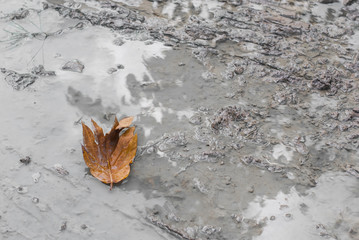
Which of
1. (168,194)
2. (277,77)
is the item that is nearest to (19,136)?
(168,194)

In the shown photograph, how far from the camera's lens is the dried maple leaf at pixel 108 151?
214 cm

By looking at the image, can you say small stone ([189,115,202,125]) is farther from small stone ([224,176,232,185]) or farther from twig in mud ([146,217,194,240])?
twig in mud ([146,217,194,240])

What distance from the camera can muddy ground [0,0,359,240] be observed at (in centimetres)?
201

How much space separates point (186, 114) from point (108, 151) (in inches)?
22.1

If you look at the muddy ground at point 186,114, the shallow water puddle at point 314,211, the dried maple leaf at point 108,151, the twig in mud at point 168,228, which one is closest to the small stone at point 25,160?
the muddy ground at point 186,114

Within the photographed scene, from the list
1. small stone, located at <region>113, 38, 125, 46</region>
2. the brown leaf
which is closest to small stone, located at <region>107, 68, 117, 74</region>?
small stone, located at <region>113, 38, 125, 46</region>

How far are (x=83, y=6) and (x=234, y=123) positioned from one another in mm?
1703

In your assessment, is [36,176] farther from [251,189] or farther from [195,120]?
[251,189]

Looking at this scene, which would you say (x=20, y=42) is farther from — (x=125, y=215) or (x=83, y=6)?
(x=125, y=215)

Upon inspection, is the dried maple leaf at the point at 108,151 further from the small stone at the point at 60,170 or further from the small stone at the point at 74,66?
the small stone at the point at 74,66

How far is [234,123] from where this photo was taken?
8.02 ft

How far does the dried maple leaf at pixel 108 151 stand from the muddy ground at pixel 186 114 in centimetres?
6

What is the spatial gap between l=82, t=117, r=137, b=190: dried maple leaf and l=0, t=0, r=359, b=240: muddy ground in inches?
2.5

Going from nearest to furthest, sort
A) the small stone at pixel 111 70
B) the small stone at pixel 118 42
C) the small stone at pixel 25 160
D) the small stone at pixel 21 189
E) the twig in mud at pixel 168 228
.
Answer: the twig in mud at pixel 168 228 → the small stone at pixel 21 189 → the small stone at pixel 25 160 → the small stone at pixel 111 70 → the small stone at pixel 118 42
